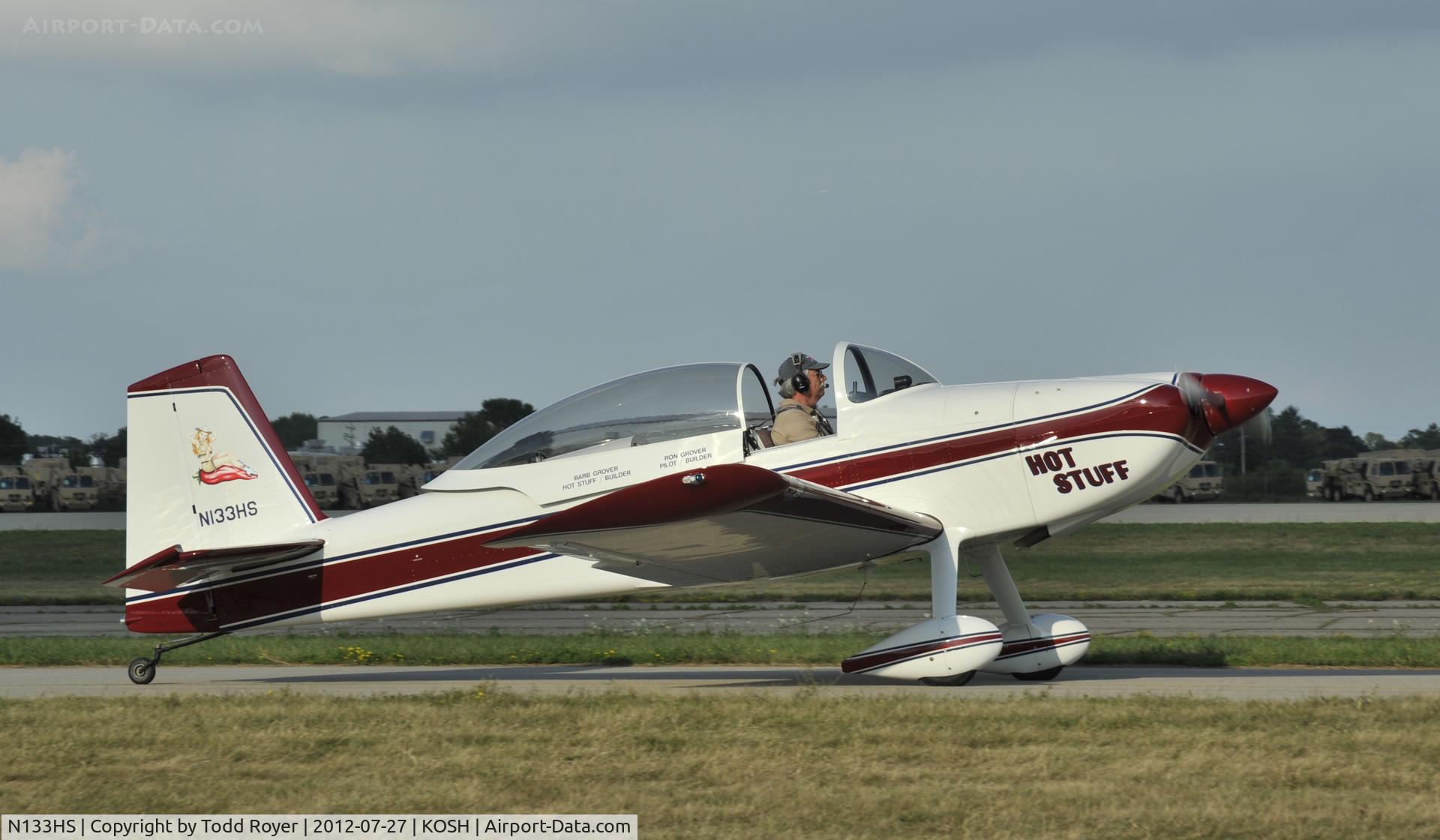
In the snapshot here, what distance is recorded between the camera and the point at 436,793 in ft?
18.1

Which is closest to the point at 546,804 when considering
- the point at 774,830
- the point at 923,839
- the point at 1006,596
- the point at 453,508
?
the point at 774,830

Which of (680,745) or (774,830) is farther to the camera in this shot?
(680,745)

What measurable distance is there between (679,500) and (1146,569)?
56.8 ft

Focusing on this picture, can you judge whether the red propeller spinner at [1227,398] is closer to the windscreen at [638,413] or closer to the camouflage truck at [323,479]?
the windscreen at [638,413]

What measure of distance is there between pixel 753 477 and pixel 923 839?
3191 mm

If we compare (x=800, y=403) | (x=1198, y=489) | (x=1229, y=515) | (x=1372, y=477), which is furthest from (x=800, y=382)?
(x=1372, y=477)

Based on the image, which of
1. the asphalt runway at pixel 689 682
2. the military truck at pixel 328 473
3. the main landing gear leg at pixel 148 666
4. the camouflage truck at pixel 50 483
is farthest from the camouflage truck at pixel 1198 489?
the camouflage truck at pixel 50 483

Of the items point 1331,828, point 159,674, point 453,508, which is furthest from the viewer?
point 159,674

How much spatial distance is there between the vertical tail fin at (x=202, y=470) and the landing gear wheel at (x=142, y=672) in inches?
32.9

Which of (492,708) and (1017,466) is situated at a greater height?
(1017,466)

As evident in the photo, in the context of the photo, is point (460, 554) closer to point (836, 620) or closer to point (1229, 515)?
point (836, 620)

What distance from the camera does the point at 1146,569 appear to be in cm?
2298

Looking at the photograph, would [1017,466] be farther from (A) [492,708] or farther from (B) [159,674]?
(B) [159,674]

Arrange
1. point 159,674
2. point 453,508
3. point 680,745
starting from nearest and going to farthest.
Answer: point 680,745
point 453,508
point 159,674
